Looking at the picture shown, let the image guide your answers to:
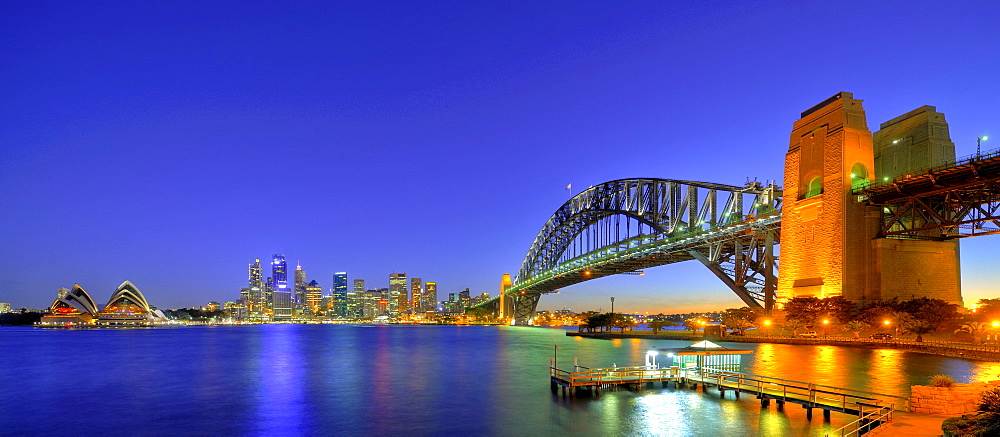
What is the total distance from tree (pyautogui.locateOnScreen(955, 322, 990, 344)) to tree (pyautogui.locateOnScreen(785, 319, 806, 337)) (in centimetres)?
1129

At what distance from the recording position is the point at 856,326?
4988 centimetres

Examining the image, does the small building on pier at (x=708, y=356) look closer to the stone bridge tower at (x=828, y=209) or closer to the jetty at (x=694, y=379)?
the jetty at (x=694, y=379)

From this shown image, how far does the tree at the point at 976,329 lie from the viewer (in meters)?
50.4

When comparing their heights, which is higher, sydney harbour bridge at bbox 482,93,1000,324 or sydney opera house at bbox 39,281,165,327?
sydney harbour bridge at bbox 482,93,1000,324

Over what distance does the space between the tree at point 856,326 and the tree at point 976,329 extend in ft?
26.2

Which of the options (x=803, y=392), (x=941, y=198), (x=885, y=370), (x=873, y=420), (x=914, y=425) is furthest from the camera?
(x=941, y=198)

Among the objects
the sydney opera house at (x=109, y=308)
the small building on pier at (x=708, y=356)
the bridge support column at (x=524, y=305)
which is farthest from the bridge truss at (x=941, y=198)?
the sydney opera house at (x=109, y=308)

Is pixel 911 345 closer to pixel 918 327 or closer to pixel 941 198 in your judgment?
pixel 918 327

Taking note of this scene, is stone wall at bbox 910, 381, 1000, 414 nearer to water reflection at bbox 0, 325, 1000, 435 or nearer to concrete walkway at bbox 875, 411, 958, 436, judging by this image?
concrete walkway at bbox 875, 411, 958, 436

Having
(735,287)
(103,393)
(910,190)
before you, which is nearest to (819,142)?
(910,190)

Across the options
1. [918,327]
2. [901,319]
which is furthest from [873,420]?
[918,327]

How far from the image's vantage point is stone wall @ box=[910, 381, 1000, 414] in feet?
66.4

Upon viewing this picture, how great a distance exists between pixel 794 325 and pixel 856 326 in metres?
5.73

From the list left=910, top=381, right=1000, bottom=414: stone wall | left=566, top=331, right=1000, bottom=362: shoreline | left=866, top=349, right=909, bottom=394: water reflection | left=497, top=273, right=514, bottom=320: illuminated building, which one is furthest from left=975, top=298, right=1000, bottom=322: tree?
left=497, top=273, right=514, bottom=320: illuminated building
